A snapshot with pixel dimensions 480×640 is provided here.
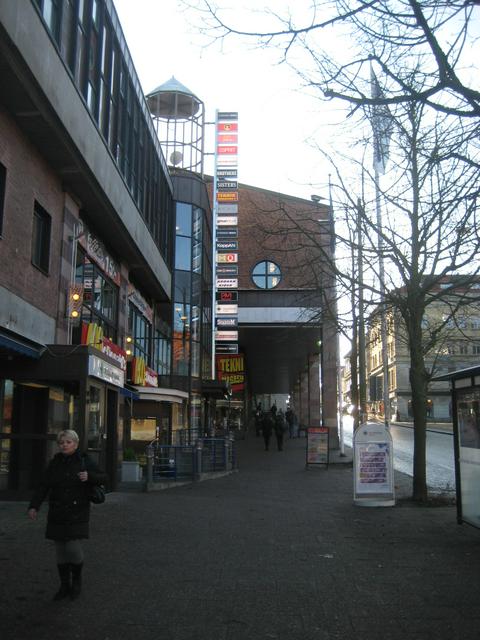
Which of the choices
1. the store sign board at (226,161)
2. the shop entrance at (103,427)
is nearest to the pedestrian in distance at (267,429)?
the store sign board at (226,161)

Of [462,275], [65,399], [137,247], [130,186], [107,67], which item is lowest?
[65,399]

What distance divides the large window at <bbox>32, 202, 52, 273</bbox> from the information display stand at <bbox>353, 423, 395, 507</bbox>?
23.7 feet

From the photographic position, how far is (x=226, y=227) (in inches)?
1312

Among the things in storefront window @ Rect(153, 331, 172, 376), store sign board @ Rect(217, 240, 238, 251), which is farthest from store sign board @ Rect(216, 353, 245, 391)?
storefront window @ Rect(153, 331, 172, 376)

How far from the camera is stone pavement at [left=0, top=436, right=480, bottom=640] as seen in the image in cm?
507

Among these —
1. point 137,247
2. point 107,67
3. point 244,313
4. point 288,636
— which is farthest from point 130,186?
point 244,313

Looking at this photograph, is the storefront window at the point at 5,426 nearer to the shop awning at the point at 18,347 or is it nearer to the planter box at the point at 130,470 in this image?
the shop awning at the point at 18,347

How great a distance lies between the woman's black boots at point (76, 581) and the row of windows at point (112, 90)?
959 centimetres

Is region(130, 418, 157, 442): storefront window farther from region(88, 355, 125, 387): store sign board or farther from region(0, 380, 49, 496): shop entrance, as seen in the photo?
region(0, 380, 49, 496): shop entrance

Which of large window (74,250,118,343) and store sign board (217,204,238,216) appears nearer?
large window (74,250,118,343)

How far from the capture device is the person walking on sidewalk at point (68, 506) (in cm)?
560

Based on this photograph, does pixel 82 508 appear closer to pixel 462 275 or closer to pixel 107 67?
pixel 462 275

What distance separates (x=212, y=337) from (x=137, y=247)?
14.7 m

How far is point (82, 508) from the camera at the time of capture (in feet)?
18.8
